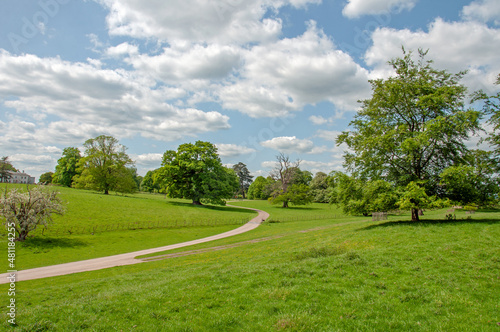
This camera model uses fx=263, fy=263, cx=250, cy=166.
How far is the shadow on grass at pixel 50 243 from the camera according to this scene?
2505 centimetres

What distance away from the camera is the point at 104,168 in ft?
224

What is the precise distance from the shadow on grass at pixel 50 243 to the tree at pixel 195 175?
34872mm

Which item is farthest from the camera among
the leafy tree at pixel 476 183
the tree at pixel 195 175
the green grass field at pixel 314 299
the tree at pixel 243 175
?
the tree at pixel 243 175

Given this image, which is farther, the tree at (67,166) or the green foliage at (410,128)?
the tree at (67,166)

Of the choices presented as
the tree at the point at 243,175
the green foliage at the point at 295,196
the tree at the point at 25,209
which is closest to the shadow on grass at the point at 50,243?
the tree at the point at 25,209

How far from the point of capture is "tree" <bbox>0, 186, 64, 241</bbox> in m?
24.2

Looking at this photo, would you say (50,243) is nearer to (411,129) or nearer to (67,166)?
(411,129)

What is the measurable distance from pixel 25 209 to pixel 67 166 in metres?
73.3

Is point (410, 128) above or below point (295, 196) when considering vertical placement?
above

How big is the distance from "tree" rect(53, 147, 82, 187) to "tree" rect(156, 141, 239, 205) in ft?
137

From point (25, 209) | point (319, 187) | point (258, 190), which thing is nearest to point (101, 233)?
point (25, 209)

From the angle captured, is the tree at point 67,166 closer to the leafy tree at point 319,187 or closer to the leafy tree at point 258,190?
the leafy tree at point 258,190

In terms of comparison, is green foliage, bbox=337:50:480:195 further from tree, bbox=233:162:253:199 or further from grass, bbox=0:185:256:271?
tree, bbox=233:162:253:199

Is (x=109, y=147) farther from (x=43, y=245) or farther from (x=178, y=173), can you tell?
(x=43, y=245)
